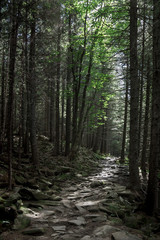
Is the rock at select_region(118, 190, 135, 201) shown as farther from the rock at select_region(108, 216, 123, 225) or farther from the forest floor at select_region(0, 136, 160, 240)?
the rock at select_region(108, 216, 123, 225)

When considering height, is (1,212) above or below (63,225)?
above

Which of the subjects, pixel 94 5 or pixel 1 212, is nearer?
pixel 1 212

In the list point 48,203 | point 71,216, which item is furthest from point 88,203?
point 48,203

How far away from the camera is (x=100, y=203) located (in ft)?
21.0

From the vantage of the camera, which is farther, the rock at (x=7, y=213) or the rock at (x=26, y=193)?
the rock at (x=26, y=193)

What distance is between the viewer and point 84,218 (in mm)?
5305

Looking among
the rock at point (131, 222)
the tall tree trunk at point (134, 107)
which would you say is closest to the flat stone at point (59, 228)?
the rock at point (131, 222)

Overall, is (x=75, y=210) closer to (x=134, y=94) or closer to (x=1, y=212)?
(x=1, y=212)

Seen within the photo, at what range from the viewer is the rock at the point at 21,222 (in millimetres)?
4293

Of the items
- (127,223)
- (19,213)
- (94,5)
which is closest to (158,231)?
(127,223)

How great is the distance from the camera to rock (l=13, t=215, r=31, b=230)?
4.29 m

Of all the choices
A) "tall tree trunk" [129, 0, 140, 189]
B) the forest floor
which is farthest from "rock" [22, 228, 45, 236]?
"tall tree trunk" [129, 0, 140, 189]

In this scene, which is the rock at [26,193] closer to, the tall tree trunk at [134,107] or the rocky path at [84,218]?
the rocky path at [84,218]

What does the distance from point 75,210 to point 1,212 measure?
255 cm
